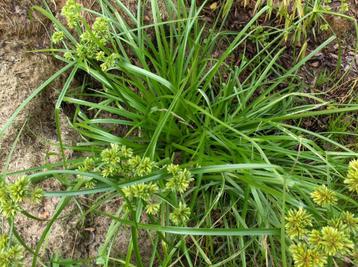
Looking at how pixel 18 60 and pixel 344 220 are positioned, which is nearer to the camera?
pixel 344 220

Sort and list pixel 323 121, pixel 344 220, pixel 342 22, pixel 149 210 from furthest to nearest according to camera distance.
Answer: pixel 342 22 < pixel 323 121 < pixel 149 210 < pixel 344 220

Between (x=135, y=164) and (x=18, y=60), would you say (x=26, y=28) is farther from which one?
(x=135, y=164)

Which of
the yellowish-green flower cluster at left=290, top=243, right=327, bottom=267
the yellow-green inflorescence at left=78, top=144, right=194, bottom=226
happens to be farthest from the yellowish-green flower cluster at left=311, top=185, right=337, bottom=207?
the yellow-green inflorescence at left=78, top=144, right=194, bottom=226

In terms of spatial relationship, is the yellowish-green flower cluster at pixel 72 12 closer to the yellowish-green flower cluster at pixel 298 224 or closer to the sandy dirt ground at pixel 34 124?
the sandy dirt ground at pixel 34 124

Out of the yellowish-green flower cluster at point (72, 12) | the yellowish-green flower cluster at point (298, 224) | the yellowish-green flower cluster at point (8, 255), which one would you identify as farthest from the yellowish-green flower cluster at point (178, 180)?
the yellowish-green flower cluster at point (72, 12)

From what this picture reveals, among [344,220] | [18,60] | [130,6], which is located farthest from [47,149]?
[344,220]

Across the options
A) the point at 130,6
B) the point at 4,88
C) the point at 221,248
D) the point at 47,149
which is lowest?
the point at 221,248

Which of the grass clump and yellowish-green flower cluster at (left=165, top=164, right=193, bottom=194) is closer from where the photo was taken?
yellowish-green flower cluster at (left=165, top=164, right=193, bottom=194)

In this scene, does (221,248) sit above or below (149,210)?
below

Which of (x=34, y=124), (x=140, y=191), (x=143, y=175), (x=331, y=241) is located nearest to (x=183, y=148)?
(x=143, y=175)

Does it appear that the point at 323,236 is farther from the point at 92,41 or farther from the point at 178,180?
the point at 92,41

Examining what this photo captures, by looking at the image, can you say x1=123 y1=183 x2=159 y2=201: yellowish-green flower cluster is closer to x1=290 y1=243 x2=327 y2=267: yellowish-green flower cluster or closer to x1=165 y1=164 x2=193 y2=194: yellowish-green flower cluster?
x1=165 y1=164 x2=193 y2=194: yellowish-green flower cluster
